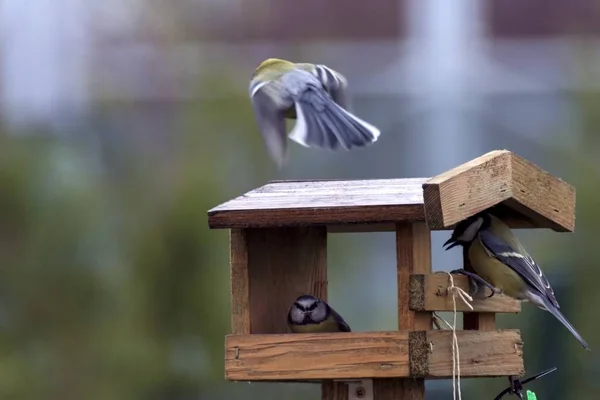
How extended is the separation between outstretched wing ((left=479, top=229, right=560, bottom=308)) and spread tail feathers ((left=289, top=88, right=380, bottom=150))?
1.58ft

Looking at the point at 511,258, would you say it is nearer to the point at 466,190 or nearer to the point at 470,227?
the point at 470,227

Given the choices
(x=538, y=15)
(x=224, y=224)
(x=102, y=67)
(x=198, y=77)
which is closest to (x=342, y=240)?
(x=198, y=77)

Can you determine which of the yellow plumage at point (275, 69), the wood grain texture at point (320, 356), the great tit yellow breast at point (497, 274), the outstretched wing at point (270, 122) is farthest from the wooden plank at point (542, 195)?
the yellow plumage at point (275, 69)

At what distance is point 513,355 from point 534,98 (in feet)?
8.19

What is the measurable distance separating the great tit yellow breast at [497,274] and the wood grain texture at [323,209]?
17 cm

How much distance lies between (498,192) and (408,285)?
0.23 metres

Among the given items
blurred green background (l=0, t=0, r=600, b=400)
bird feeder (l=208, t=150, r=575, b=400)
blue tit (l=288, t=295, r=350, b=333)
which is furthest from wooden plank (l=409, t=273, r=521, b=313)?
blurred green background (l=0, t=0, r=600, b=400)

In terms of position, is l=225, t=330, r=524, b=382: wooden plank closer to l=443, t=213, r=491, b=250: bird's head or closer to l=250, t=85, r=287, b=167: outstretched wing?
l=443, t=213, r=491, b=250: bird's head

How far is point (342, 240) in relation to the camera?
3.52m

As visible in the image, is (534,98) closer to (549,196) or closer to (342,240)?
(342,240)

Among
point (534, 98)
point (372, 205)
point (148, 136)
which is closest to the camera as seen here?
point (372, 205)

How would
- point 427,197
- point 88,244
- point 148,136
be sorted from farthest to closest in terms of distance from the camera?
point 148,136 → point 88,244 → point 427,197

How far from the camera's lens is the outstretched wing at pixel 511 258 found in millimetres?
2113

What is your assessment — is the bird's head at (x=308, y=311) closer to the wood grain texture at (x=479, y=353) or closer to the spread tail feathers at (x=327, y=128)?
the wood grain texture at (x=479, y=353)
